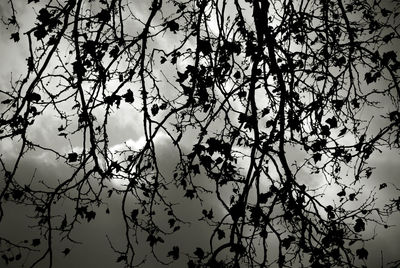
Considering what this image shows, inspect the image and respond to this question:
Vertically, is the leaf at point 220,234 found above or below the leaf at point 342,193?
below

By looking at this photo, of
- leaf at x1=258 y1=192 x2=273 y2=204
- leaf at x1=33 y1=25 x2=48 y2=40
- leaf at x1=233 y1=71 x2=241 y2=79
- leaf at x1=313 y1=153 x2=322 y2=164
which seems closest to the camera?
leaf at x1=33 y1=25 x2=48 y2=40

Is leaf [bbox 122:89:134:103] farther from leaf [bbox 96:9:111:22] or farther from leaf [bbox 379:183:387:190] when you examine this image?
leaf [bbox 379:183:387:190]

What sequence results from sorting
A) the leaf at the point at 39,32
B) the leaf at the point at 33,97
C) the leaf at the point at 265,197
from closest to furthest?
→ the leaf at the point at 39,32, the leaf at the point at 33,97, the leaf at the point at 265,197

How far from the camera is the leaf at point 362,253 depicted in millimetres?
4160

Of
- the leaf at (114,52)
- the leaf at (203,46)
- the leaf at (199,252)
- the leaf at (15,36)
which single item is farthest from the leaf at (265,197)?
the leaf at (15,36)

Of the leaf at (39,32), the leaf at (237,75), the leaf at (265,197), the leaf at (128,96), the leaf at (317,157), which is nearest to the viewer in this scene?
the leaf at (39,32)

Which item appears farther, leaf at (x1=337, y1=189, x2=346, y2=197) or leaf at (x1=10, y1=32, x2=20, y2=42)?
leaf at (x1=337, y1=189, x2=346, y2=197)

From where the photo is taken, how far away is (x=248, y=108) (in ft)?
13.4

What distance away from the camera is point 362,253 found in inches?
165

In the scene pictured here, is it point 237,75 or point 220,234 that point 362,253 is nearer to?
point 220,234

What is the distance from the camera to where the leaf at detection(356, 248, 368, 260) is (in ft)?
13.6

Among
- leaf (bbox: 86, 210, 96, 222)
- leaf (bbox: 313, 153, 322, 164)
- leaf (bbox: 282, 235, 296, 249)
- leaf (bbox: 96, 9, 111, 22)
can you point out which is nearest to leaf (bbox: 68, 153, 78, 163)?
leaf (bbox: 86, 210, 96, 222)

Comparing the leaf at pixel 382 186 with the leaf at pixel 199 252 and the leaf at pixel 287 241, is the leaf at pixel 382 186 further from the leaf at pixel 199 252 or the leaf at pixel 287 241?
the leaf at pixel 199 252

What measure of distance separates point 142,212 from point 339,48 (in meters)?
3.53
